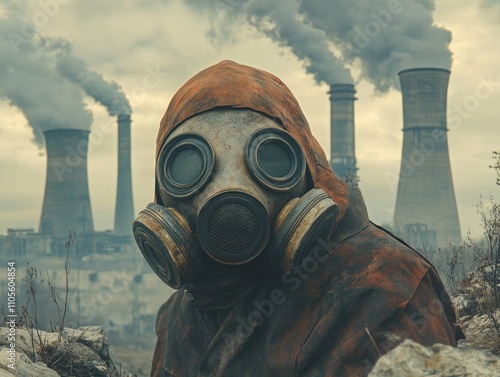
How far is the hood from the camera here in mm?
4645

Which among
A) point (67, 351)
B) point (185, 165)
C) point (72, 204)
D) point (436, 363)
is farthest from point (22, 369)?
point (72, 204)

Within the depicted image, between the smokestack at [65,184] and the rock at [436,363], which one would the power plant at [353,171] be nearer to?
the smokestack at [65,184]

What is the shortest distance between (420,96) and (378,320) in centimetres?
4616

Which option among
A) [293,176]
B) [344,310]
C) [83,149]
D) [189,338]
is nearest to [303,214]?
[293,176]

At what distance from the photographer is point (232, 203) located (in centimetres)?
429

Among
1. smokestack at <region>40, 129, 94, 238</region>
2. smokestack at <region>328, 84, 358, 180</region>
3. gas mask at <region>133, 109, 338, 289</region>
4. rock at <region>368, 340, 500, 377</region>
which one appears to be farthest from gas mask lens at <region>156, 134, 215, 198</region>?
smokestack at <region>40, 129, 94, 238</region>

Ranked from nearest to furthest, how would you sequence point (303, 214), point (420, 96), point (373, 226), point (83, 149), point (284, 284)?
point (303, 214) < point (284, 284) < point (373, 226) < point (420, 96) < point (83, 149)

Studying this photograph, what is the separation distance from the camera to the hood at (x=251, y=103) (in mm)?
4645

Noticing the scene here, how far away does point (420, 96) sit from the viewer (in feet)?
162

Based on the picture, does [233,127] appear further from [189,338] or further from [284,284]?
[189,338]

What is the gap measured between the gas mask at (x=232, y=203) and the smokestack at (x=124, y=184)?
60.7 metres

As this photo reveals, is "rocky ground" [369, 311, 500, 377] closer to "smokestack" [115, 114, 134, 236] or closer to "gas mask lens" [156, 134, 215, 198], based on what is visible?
"gas mask lens" [156, 134, 215, 198]

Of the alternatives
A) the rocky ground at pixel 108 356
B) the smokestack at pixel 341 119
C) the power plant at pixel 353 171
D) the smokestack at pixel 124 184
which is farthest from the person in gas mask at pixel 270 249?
the smokestack at pixel 124 184

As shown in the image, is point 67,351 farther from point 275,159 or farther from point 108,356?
point 275,159
